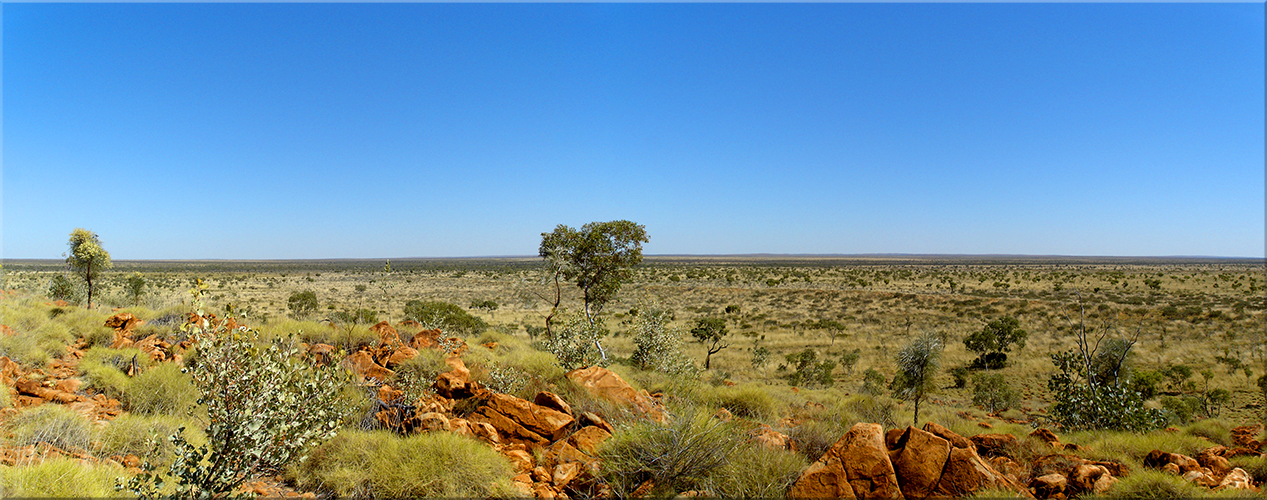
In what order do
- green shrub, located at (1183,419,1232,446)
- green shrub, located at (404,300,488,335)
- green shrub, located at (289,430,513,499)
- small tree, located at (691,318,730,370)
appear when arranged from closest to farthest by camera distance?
1. green shrub, located at (289,430,513,499)
2. green shrub, located at (1183,419,1232,446)
3. green shrub, located at (404,300,488,335)
4. small tree, located at (691,318,730,370)

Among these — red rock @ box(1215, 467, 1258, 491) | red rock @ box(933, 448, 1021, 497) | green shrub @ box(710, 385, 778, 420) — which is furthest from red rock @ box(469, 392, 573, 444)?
red rock @ box(1215, 467, 1258, 491)

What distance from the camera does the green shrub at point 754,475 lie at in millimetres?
5582

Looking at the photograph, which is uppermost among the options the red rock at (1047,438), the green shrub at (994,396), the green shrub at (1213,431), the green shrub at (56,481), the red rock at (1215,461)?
the green shrub at (56,481)

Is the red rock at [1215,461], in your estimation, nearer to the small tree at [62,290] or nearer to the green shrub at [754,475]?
the green shrub at [754,475]

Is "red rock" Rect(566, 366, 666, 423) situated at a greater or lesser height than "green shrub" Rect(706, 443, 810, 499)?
greater

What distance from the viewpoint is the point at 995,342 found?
82.1 feet

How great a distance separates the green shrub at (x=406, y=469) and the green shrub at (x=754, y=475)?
93.4 inches

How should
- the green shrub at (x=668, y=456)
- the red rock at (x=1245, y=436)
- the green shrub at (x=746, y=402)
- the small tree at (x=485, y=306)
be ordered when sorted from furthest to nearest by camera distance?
1. the small tree at (x=485, y=306)
2. the green shrub at (x=746, y=402)
3. the red rock at (x=1245, y=436)
4. the green shrub at (x=668, y=456)

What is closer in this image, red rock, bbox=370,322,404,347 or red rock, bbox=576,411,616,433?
red rock, bbox=576,411,616,433

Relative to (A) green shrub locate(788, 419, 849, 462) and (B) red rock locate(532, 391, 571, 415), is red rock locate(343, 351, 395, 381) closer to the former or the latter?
(B) red rock locate(532, 391, 571, 415)

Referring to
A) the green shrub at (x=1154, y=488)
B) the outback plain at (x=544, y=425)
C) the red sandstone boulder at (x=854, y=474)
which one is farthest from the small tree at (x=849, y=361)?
the red sandstone boulder at (x=854, y=474)

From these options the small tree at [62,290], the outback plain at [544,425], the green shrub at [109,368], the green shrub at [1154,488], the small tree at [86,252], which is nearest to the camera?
the green shrub at [1154,488]

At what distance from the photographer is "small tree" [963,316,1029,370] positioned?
915 inches

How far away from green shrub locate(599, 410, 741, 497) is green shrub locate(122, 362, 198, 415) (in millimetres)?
6263
